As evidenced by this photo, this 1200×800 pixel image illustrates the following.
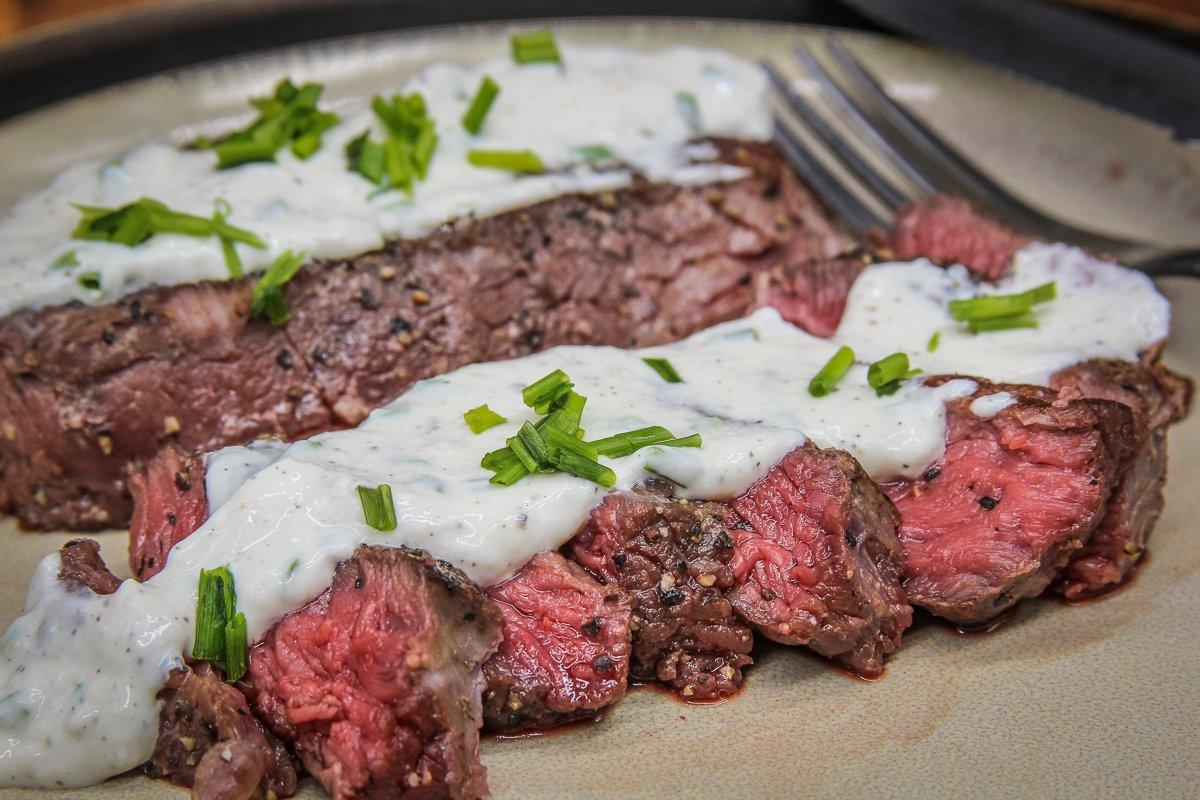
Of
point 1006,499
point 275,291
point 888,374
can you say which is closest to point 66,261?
point 275,291

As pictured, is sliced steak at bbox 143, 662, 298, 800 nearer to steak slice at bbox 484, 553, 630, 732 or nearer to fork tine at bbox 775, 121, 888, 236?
steak slice at bbox 484, 553, 630, 732

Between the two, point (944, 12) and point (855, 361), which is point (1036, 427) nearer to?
point (855, 361)

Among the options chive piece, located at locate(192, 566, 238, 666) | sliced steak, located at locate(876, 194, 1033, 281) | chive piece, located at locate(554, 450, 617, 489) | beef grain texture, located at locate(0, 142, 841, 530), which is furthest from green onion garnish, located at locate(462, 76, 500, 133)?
chive piece, located at locate(192, 566, 238, 666)

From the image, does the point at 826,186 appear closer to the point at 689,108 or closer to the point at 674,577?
the point at 689,108

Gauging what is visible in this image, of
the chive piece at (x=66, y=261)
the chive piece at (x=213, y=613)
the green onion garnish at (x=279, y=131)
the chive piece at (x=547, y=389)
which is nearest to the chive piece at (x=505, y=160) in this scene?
the green onion garnish at (x=279, y=131)

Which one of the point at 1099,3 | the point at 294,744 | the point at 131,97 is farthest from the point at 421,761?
the point at 1099,3

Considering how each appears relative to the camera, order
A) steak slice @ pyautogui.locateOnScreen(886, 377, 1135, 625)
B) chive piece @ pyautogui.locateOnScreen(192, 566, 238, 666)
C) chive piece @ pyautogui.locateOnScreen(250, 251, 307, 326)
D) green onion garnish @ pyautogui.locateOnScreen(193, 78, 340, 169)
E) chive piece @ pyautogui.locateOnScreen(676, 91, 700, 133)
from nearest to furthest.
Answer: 1. chive piece @ pyautogui.locateOnScreen(192, 566, 238, 666)
2. steak slice @ pyautogui.locateOnScreen(886, 377, 1135, 625)
3. chive piece @ pyautogui.locateOnScreen(250, 251, 307, 326)
4. green onion garnish @ pyautogui.locateOnScreen(193, 78, 340, 169)
5. chive piece @ pyautogui.locateOnScreen(676, 91, 700, 133)
